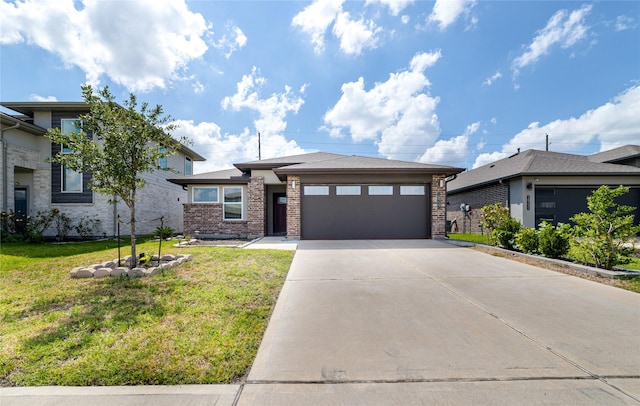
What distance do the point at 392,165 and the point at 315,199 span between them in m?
3.59

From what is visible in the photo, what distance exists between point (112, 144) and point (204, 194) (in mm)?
7333

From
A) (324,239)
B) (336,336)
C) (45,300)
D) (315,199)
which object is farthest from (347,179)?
(45,300)

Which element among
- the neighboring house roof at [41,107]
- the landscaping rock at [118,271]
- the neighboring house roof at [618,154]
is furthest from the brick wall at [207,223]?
the neighboring house roof at [618,154]

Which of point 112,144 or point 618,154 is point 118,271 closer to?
point 112,144

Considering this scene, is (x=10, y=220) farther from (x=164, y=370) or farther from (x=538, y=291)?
(x=538, y=291)

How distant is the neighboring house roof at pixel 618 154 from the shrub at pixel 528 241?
13.4 metres

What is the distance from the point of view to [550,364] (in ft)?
7.48

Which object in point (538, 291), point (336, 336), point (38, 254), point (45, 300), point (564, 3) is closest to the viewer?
point (336, 336)

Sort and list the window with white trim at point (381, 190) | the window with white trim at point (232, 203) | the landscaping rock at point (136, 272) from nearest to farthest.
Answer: the landscaping rock at point (136, 272) → the window with white trim at point (381, 190) → the window with white trim at point (232, 203)

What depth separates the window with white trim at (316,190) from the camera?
423 inches

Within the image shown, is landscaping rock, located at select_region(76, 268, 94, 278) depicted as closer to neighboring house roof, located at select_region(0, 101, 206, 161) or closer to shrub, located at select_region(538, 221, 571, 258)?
neighboring house roof, located at select_region(0, 101, 206, 161)

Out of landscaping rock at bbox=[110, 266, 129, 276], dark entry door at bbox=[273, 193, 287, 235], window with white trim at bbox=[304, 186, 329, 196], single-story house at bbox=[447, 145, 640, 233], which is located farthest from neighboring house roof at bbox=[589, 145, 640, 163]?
landscaping rock at bbox=[110, 266, 129, 276]

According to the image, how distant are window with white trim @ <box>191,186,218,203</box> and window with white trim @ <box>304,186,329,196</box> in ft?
15.7

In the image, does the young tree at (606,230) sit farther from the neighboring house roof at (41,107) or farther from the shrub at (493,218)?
the neighboring house roof at (41,107)
